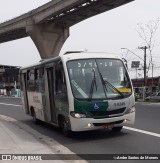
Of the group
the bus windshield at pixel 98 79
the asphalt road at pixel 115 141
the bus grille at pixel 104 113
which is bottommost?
the asphalt road at pixel 115 141

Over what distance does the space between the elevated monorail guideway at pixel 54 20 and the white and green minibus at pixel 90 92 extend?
34.6 meters

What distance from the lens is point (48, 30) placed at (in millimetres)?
56719

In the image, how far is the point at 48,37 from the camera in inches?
2206

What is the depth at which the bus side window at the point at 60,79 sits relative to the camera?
12580mm

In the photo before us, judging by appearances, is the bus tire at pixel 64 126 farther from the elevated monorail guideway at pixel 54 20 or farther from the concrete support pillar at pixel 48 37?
the concrete support pillar at pixel 48 37

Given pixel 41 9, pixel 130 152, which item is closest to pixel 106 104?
pixel 130 152

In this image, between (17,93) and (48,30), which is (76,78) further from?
(17,93)

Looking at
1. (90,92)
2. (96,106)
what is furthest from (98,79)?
(96,106)

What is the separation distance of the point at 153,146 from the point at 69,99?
2939 millimetres

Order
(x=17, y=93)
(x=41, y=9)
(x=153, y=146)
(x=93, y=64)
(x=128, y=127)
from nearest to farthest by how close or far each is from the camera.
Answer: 1. (x=153, y=146)
2. (x=93, y=64)
3. (x=128, y=127)
4. (x=41, y=9)
5. (x=17, y=93)

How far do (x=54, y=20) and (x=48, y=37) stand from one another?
2.65 m

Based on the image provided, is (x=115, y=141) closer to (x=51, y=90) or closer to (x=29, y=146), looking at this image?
(x=29, y=146)

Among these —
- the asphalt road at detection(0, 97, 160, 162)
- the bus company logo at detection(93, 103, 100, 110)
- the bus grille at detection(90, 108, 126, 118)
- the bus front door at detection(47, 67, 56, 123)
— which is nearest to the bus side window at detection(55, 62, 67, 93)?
the bus front door at detection(47, 67, 56, 123)

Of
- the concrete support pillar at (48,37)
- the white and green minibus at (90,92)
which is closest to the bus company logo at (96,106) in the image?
the white and green minibus at (90,92)
